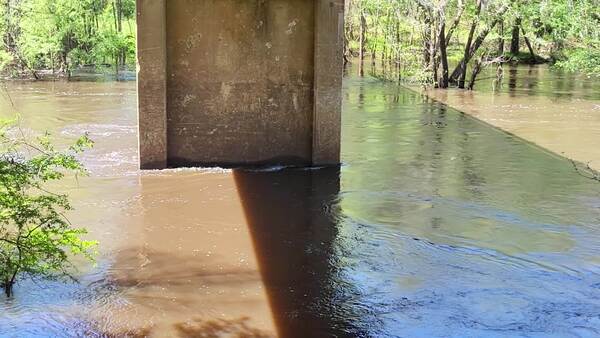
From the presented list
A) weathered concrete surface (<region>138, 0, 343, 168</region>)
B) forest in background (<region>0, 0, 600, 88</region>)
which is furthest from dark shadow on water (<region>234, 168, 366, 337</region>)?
forest in background (<region>0, 0, 600, 88</region>)

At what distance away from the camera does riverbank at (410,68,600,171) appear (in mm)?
15633

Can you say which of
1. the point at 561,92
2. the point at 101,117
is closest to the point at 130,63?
the point at 101,117

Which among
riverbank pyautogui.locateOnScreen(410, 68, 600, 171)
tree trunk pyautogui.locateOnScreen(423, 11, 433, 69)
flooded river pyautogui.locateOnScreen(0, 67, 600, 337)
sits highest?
tree trunk pyautogui.locateOnScreen(423, 11, 433, 69)

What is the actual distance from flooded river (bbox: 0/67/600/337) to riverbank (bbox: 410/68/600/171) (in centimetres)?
156

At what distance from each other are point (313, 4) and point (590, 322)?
821 cm

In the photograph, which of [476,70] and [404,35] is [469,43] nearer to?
[476,70]

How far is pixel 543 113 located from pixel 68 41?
22.3 metres

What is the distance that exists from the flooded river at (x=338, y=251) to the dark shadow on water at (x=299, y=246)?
0.08 feet

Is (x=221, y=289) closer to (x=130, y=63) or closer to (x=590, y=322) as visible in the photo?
(x=590, y=322)

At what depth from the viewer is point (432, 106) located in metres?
22.8

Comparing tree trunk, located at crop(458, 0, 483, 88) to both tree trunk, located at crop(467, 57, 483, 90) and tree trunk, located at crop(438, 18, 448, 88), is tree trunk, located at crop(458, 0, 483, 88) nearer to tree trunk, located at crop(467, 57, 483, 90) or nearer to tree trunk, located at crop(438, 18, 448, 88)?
tree trunk, located at crop(467, 57, 483, 90)

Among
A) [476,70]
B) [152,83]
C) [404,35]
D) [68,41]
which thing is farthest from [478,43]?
[68,41]

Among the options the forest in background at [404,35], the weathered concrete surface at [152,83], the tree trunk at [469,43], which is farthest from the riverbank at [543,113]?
the weathered concrete surface at [152,83]

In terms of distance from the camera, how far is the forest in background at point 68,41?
2992 centimetres
